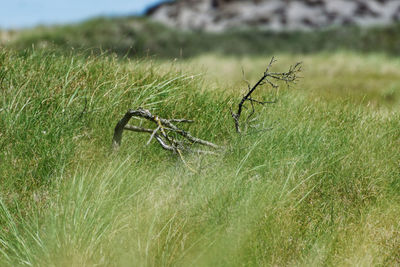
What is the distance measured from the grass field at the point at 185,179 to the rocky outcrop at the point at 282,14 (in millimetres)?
15617

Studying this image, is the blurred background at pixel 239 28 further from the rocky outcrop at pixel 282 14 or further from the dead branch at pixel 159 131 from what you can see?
the dead branch at pixel 159 131

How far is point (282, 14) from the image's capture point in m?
19.6

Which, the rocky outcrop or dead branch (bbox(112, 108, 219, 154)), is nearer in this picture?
dead branch (bbox(112, 108, 219, 154))

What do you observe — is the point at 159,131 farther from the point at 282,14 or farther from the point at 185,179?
the point at 282,14

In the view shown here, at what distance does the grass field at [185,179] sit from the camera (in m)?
2.03

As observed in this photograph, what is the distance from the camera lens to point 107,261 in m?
1.94

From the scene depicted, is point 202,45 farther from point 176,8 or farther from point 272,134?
point 272,134

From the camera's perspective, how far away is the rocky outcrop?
1906 cm

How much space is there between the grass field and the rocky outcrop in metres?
15.6

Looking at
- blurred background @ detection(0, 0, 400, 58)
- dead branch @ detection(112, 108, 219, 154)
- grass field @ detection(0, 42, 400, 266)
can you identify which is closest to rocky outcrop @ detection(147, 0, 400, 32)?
blurred background @ detection(0, 0, 400, 58)

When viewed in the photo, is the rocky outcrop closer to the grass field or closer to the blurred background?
the blurred background

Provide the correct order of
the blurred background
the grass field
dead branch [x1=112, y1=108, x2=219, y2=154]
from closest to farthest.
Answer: the grass field, dead branch [x1=112, y1=108, x2=219, y2=154], the blurred background

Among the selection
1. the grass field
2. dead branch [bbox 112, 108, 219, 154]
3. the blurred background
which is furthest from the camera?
the blurred background

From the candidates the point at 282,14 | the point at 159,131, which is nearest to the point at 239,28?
the point at 282,14
